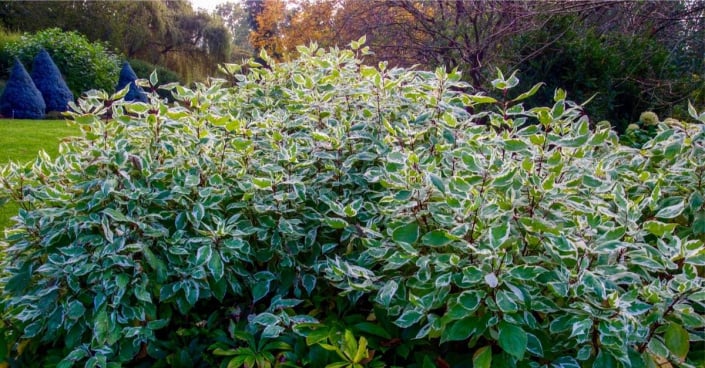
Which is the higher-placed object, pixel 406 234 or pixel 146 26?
pixel 406 234

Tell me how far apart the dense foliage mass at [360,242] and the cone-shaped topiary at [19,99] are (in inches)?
369

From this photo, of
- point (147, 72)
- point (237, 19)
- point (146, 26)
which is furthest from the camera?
point (237, 19)

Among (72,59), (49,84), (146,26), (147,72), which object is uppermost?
(146,26)

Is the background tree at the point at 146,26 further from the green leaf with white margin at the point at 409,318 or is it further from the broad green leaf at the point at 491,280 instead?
the broad green leaf at the point at 491,280

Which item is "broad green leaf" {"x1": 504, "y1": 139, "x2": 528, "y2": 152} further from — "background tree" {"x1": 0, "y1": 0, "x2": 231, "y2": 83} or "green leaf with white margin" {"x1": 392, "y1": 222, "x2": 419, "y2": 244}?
"background tree" {"x1": 0, "y1": 0, "x2": 231, "y2": 83}

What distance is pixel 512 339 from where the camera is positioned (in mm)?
1092

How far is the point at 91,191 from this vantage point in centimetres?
170

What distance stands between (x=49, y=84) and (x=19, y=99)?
1.21m

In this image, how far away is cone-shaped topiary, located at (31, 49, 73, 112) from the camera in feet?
35.1

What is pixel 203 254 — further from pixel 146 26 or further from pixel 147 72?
pixel 146 26

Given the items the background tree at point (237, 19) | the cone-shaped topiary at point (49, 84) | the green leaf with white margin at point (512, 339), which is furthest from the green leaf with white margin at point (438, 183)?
the background tree at point (237, 19)

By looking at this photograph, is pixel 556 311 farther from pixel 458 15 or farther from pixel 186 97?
pixel 458 15

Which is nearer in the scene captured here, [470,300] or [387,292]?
[470,300]

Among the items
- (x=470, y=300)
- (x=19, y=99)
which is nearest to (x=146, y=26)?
(x=19, y=99)
